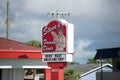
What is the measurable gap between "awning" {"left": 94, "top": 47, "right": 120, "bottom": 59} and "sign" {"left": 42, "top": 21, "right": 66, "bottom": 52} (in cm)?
1321

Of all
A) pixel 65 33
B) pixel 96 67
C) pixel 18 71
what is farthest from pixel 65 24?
pixel 96 67

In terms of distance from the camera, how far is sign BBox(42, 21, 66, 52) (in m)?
25.7

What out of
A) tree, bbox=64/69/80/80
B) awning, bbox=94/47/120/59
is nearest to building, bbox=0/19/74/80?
awning, bbox=94/47/120/59

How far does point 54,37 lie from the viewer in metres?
26.5

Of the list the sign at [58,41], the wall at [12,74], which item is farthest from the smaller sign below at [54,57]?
the wall at [12,74]

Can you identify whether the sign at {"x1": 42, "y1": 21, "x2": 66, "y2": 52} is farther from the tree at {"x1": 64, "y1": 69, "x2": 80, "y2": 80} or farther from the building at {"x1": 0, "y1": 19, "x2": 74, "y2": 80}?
the tree at {"x1": 64, "y1": 69, "x2": 80, "y2": 80}

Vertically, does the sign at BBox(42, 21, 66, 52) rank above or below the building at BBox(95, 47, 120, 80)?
above

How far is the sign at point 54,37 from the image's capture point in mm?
25737

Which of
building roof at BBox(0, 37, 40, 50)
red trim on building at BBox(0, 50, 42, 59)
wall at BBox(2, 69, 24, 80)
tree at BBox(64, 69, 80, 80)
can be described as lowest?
tree at BBox(64, 69, 80, 80)

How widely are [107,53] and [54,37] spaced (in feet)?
48.1

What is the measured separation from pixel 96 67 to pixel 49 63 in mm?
36905

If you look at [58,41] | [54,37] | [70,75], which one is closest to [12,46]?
[54,37]

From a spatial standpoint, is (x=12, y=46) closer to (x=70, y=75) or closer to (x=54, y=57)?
(x=54, y=57)

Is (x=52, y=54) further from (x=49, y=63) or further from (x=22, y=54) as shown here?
(x=22, y=54)
